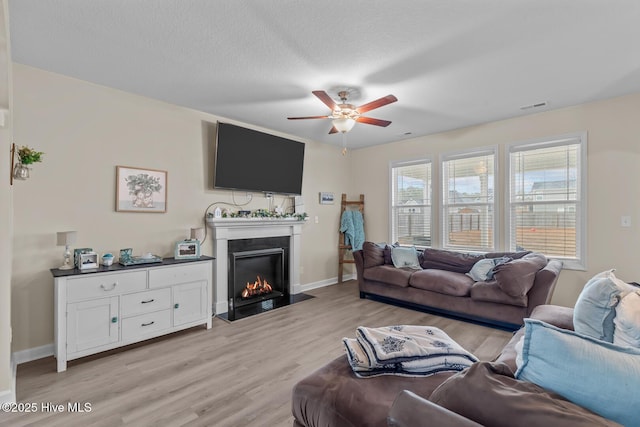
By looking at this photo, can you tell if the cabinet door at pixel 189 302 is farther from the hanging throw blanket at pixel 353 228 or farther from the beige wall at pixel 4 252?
the hanging throw blanket at pixel 353 228

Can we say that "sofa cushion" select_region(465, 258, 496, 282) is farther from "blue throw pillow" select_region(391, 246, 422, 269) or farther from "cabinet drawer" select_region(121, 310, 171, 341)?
"cabinet drawer" select_region(121, 310, 171, 341)

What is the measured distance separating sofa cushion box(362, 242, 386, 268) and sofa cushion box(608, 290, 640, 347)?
10.1 feet

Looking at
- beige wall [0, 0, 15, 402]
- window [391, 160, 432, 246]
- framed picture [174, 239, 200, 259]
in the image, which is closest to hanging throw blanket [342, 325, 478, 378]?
beige wall [0, 0, 15, 402]

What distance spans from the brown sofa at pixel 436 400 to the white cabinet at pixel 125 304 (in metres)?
2.17

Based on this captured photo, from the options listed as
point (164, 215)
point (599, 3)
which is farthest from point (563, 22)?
point (164, 215)

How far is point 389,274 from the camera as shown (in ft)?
14.2

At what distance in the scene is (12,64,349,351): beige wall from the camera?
271 cm

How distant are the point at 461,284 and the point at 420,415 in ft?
10.5

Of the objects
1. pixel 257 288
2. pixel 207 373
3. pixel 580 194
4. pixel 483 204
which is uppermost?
pixel 580 194

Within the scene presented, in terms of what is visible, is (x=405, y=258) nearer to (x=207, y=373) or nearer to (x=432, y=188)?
(x=432, y=188)

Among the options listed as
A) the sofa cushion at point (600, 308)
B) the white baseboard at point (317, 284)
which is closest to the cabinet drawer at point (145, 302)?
the white baseboard at point (317, 284)

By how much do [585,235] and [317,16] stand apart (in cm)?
397

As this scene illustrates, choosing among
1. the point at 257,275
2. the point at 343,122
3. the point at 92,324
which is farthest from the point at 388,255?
the point at 92,324

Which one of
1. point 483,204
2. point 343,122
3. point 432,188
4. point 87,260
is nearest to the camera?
point 87,260
